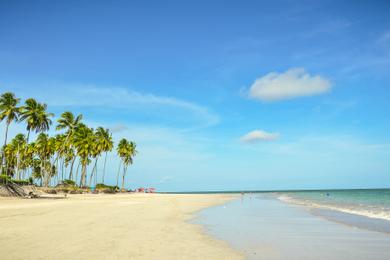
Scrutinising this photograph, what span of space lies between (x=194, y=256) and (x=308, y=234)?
6.88m

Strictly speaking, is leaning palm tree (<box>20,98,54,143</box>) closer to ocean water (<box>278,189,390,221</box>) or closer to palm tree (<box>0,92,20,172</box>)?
palm tree (<box>0,92,20,172</box>)

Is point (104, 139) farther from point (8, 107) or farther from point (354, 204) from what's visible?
point (354, 204)

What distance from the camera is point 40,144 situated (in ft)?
256

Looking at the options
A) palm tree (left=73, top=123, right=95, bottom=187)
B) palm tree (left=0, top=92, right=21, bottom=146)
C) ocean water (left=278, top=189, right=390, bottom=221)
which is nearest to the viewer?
ocean water (left=278, top=189, right=390, bottom=221)

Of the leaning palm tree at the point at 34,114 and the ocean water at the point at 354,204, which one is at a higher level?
the leaning palm tree at the point at 34,114

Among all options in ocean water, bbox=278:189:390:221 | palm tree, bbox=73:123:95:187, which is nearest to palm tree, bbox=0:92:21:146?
palm tree, bbox=73:123:95:187

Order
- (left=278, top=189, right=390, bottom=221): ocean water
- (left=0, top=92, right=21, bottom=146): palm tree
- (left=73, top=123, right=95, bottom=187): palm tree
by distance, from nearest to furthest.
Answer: (left=278, top=189, right=390, bottom=221): ocean water < (left=0, top=92, right=21, bottom=146): palm tree < (left=73, top=123, right=95, bottom=187): palm tree

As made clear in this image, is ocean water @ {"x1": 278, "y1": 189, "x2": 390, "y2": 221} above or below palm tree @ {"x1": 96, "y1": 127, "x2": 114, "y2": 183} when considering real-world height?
below

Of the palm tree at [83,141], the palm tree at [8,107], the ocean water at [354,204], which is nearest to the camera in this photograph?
the ocean water at [354,204]

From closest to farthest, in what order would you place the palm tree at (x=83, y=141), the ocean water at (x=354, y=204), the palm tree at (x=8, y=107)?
the ocean water at (x=354, y=204) < the palm tree at (x=8, y=107) < the palm tree at (x=83, y=141)

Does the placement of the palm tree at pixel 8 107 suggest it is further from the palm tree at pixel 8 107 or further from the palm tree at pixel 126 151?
the palm tree at pixel 126 151

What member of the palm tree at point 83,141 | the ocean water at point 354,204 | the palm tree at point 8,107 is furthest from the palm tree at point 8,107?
the ocean water at point 354,204

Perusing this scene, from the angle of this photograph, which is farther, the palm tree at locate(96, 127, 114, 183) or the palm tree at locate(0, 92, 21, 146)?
the palm tree at locate(96, 127, 114, 183)

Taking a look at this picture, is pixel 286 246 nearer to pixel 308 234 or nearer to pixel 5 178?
pixel 308 234
